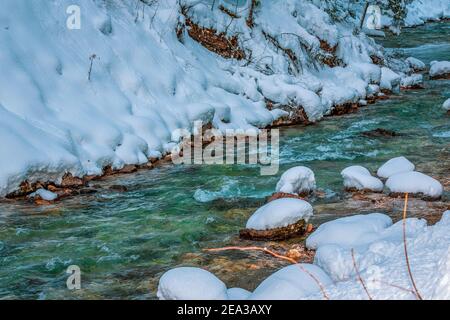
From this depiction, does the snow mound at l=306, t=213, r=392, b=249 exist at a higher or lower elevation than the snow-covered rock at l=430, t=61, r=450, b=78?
lower

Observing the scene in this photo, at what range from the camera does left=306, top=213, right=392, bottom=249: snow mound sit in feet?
14.3

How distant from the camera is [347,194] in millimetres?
6355

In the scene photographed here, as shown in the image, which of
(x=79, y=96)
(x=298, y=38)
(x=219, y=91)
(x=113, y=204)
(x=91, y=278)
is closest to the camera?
(x=91, y=278)

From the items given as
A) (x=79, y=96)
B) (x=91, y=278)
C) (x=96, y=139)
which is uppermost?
(x=79, y=96)

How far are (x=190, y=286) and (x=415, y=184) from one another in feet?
11.3

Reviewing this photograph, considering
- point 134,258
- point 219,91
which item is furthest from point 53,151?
point 219,91

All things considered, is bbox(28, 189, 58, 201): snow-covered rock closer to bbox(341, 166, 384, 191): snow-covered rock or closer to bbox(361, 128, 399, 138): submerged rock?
bbox(341, 166, 384, 191): snow-covered rock

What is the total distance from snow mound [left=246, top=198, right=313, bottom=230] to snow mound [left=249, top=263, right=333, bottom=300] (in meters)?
1.50

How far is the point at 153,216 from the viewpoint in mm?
5875

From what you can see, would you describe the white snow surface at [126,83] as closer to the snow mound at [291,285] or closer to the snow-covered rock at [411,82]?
the snow-covered rock at [411,82]

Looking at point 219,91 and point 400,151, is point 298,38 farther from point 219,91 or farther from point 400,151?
point 400,151

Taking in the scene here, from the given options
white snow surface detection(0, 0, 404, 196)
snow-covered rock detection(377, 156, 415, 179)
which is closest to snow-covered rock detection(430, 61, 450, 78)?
white snow surface detection(0, 0, 404, 196)

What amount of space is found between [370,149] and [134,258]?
4841mm

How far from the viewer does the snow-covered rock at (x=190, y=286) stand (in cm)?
343
